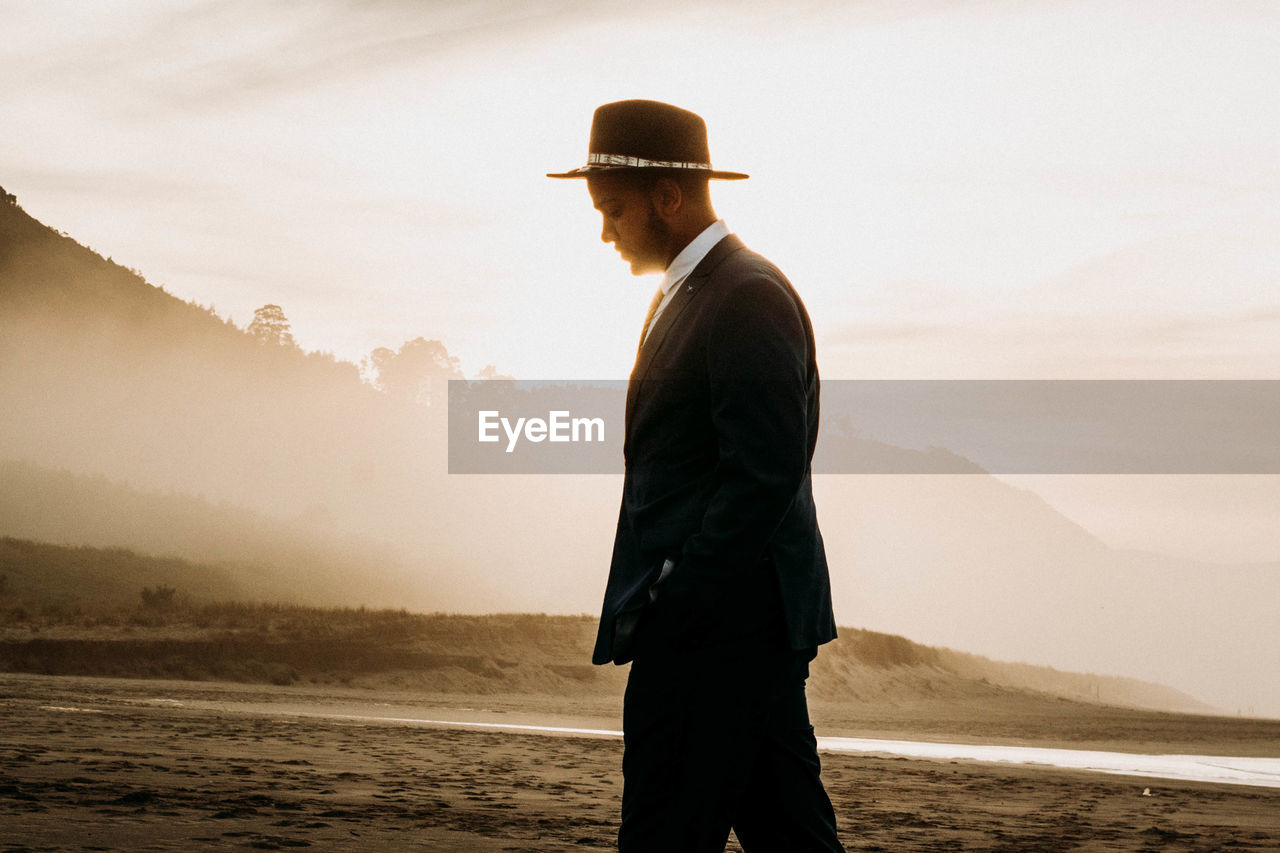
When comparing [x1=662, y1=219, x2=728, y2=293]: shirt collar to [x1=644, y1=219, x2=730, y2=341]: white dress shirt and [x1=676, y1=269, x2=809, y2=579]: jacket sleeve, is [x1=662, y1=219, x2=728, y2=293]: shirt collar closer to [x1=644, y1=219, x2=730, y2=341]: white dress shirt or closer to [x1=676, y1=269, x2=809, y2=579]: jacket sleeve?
[x1=644, y1=219, x2=730, y2=341]: white dress shirt

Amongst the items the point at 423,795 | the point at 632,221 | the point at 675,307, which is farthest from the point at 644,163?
the point at 423,795

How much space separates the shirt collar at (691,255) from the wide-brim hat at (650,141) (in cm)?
11

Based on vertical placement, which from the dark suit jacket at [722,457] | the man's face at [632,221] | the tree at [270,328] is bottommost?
the dark suit jacket at [722,457]

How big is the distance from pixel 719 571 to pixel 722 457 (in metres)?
0.20

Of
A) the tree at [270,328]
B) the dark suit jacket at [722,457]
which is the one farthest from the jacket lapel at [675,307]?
the tree at [270,328]

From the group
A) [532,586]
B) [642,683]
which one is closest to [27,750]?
[642,683]

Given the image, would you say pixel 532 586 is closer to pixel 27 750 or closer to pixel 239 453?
pixel 239 453

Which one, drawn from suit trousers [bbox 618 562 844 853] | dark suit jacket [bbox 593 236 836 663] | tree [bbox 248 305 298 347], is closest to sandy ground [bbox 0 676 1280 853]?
suit trousers [bbox 618 562 844 853]

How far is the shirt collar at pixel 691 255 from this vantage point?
2.55 metres

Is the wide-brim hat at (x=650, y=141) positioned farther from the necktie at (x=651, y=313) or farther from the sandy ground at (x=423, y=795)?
the sandy ground at (x=423, y=795)

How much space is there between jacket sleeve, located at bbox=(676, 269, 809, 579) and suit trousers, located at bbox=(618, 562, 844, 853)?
12cm

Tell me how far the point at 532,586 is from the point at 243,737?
Result: 291 ft

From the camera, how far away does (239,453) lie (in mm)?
101250

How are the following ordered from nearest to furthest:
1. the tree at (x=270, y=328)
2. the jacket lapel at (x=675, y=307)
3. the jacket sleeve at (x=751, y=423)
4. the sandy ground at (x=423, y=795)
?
the jacket sleeve at (x=751, y=423) < the jacket lapel at (x=675, y=307) < the sandy ground at (x=423, y=795) < the tree at (x=270, y=328)
